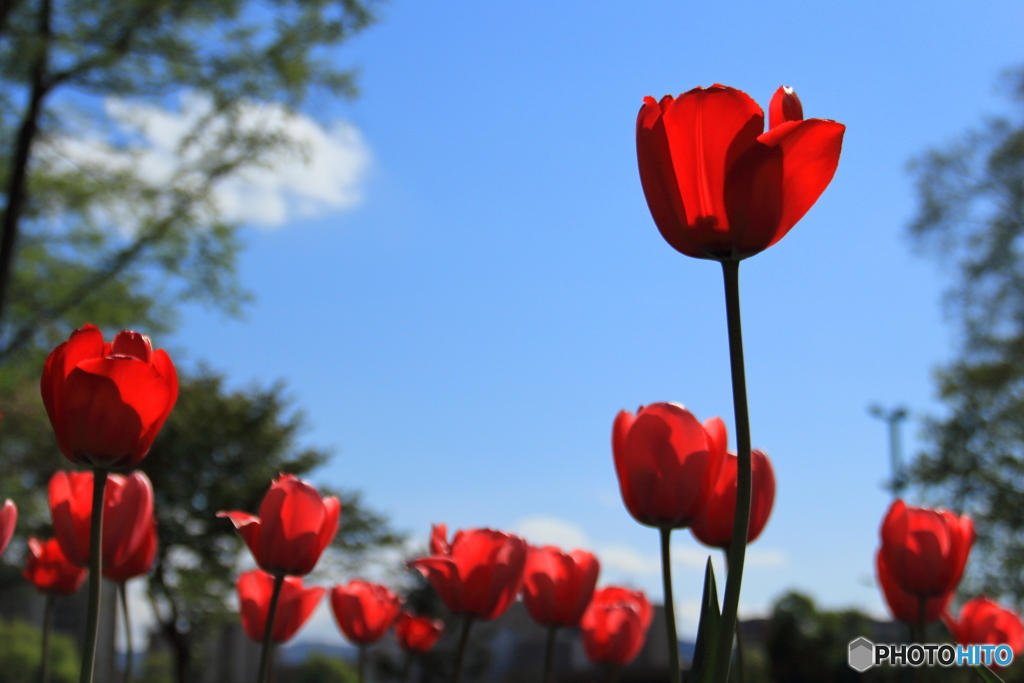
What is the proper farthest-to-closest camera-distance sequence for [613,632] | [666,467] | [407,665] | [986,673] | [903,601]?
[407,665]
[613,632]
[903,601]
[666,467]
[986,673]

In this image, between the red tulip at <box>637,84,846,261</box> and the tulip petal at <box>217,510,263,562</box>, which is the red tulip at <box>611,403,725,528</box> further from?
the tulip petal at <box>217,510,263,562</box>

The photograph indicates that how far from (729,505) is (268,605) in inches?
43.8

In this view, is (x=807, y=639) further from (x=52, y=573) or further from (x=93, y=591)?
(x=93, y=591)

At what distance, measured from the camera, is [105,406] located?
116cm

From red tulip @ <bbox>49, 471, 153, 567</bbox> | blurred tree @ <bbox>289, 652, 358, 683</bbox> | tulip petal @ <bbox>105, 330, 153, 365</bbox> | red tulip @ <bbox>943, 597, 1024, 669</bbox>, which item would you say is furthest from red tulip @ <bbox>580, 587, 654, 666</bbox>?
blurred tree @ <bbox>289, 652, 358, 683</bbox>

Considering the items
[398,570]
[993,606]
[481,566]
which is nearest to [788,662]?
[398,570]

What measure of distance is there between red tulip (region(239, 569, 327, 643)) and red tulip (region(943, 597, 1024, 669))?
1669 mm

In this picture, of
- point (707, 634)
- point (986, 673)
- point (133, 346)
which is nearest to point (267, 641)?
point (133, 346)

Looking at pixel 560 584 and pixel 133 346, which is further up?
pixel 133 346

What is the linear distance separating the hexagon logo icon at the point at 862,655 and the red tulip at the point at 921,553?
0.77ft

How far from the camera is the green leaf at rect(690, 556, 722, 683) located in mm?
1025

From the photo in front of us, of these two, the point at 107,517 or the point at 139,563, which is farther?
the point at 139,563

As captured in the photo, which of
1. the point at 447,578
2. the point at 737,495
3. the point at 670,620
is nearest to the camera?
the point at 737,495

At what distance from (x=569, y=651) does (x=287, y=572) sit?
3999cm
